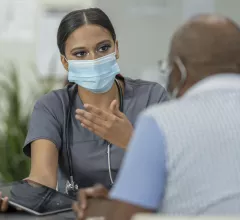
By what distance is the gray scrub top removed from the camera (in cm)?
238

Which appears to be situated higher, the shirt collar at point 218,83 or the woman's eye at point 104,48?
the shirt collar at point 218,83

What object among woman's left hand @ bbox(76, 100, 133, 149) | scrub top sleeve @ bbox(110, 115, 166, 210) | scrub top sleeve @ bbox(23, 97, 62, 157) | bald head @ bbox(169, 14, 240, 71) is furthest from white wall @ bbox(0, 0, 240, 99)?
scrub top sleeve @ bbox(110, 115, 166, 210)

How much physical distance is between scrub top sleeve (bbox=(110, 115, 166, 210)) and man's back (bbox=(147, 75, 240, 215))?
0.02 meters

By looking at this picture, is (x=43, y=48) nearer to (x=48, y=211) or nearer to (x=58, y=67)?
(x=58, y=67)

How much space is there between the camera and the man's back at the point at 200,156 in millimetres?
1334

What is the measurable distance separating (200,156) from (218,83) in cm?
18

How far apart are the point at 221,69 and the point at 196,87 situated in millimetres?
68

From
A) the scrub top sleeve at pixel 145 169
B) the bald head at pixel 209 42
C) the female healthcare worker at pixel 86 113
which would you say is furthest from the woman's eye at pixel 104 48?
the scrub top sleeve at pixel 145 169

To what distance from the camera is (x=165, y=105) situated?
138 cm

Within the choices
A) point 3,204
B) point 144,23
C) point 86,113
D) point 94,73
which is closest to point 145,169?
point 3,204

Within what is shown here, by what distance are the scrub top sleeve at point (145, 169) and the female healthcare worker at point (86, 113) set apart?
94 centimetres

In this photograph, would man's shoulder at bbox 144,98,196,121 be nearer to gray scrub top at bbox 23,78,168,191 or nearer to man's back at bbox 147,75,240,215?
man's back at bbox 147,75,240,215

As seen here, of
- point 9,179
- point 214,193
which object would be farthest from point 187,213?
point 9,179

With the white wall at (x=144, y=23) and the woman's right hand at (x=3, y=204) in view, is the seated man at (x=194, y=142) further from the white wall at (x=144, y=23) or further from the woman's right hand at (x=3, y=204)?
the white wall at (x=144, y=23)
